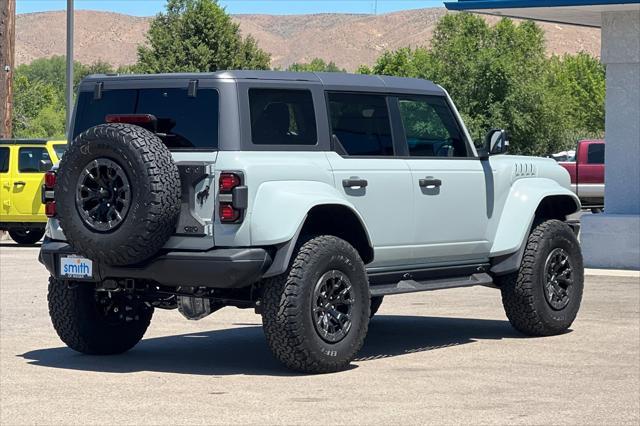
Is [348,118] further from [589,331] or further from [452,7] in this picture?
[452,7]

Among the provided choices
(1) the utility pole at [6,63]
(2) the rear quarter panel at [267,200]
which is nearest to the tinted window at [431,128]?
(2) the rear quarter panel at [267,200]

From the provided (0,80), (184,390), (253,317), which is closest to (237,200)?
(184,390)

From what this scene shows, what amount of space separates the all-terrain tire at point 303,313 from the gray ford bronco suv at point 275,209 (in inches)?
0.4

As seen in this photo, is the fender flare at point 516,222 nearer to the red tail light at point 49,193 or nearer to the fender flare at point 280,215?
the fender flare at point 280,215

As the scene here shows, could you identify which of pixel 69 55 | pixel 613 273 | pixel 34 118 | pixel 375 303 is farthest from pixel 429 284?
pixel 34 118

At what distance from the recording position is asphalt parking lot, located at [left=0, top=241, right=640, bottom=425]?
8938 millimetres

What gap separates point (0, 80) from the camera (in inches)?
1251

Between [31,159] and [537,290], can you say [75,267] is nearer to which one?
[537,290]

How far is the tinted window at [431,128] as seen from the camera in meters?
12.2

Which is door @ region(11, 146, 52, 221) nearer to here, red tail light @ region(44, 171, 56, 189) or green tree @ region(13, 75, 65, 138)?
red tail light @ region(44, 171, 56, 189)

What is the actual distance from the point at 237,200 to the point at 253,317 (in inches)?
172

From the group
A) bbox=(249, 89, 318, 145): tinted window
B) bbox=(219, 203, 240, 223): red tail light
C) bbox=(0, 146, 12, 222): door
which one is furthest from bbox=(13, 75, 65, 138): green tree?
bbox=(219, 203, 240, 223): red tail light

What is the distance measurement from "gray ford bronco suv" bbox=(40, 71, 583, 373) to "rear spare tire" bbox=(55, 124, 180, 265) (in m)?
0.01

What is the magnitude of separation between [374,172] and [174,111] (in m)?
1.65
